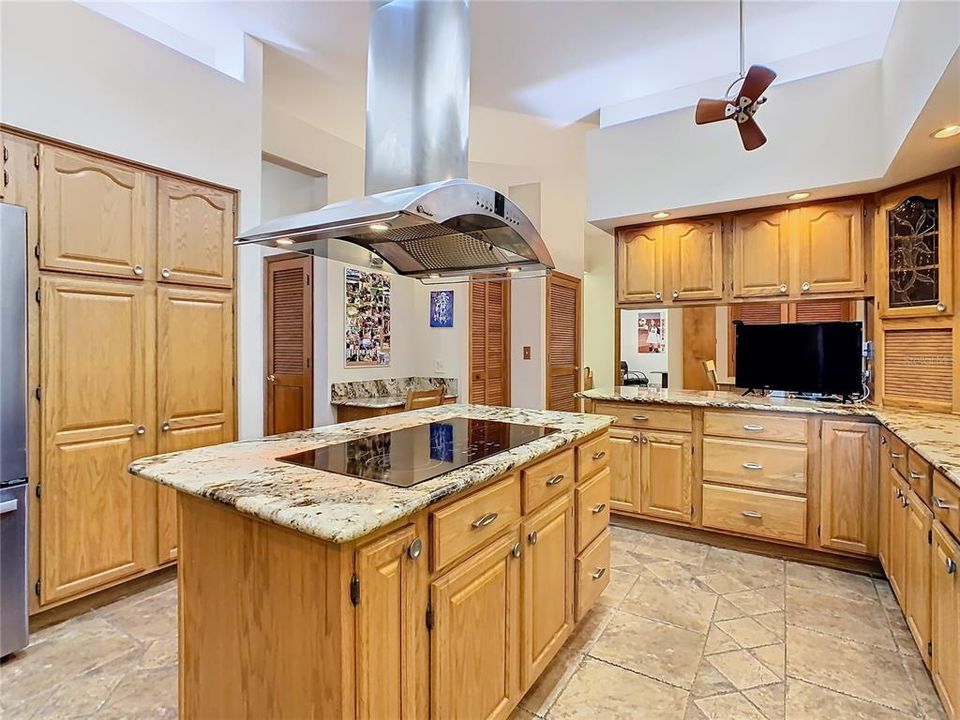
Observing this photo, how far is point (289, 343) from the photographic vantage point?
466cm

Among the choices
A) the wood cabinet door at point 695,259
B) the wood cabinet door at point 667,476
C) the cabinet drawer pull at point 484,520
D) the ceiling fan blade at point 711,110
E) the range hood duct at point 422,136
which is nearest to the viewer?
the cabinet drawer pull at point 484,520

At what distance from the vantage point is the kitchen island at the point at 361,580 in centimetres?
107

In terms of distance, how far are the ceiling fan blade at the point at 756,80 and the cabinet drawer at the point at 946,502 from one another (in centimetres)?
165

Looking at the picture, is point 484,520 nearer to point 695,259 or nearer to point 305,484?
point 305,484

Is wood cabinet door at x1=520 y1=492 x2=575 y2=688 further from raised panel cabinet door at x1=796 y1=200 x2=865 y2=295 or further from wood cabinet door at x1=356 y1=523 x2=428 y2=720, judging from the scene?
raised panel cabinet door at x1=796 y1=200 x2=865 y2=295

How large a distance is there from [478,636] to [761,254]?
3.04 m

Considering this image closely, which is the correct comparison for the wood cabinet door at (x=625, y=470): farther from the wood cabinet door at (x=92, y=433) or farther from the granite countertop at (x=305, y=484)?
the wood cabinet door at (x=92, y=433)

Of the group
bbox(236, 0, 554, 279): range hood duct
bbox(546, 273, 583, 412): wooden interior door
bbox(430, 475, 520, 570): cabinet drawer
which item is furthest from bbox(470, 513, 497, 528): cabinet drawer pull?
bbox(546, 273, 583, 412): wooden interior door

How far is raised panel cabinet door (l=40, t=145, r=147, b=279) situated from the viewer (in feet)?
7.04

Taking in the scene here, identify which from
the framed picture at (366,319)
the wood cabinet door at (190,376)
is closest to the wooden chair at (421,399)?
the framed picture at (366,319)

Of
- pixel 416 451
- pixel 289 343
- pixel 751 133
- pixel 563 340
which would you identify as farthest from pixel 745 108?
pixel 289 343

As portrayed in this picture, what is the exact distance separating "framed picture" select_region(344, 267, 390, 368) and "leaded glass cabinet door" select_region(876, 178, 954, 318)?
3720 mm

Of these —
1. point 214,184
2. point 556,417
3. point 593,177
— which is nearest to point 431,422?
point 556,417

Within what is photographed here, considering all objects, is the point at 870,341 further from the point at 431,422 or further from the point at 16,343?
the point at 16,343
